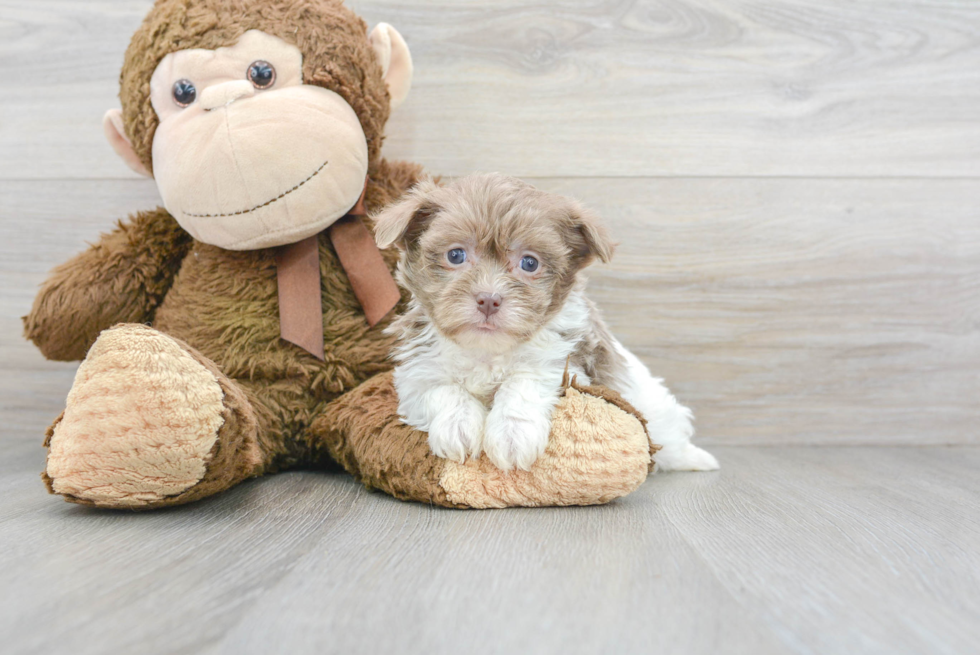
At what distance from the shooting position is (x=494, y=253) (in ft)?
4.02

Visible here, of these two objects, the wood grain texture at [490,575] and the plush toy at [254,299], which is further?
the plush toy at [254,299]

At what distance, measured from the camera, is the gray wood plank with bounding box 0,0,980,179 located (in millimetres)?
1854

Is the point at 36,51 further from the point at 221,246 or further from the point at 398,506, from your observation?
the point at 398,506

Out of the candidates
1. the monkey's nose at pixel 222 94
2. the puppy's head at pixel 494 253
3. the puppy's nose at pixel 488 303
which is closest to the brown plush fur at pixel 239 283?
the monkey's nose at pixel 222 94

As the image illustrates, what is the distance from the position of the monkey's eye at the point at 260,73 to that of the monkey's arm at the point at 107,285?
0.43m

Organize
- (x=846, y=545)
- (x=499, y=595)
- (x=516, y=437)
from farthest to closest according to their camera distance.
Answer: (x=516, y=437) < (x=846, y=545) < (x=499, y=595)

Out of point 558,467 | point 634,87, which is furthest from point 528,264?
point 634,87

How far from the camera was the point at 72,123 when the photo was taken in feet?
6.12

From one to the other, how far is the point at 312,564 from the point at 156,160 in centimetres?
93

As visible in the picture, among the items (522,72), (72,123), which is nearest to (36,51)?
(72,123)

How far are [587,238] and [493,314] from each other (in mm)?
249

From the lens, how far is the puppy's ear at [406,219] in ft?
4.06

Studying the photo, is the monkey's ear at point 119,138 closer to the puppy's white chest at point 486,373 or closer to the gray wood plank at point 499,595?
the puppy's white chest at point 486,373

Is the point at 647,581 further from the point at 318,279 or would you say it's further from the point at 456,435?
the point at 318,279
